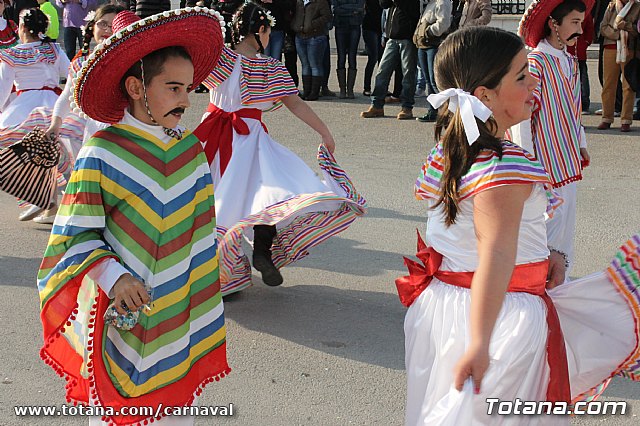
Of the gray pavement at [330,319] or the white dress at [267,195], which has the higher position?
the white dress at [267,195]

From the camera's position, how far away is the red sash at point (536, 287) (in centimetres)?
287

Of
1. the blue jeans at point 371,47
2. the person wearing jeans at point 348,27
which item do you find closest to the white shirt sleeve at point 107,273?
the person wearing jeans at point 348,27

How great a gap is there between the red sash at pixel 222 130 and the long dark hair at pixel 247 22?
1.53 feet

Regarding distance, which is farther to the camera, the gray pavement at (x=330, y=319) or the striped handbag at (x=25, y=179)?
the striped handbag at (x=25, y=179)

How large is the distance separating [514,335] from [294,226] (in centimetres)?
310

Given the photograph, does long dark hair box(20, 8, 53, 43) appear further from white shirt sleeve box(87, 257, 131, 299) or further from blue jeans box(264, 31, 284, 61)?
white shirt sleeve box(87, 257, 131, 299)

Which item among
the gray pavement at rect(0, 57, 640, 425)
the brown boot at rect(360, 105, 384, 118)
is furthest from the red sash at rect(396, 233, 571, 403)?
the brown boot at rect(360, 105, 384, 118)

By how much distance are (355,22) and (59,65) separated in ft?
20.4

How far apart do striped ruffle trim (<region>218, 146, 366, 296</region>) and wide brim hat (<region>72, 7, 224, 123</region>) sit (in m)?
2.12

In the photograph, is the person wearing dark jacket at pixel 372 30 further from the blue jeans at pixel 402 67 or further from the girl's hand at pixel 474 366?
the girl's hand at pixel 474 366

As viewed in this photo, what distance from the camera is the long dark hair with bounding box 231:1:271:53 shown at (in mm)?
5934

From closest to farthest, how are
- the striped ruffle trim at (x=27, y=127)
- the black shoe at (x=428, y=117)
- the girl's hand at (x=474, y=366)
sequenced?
the girl's hand at (x=474, y=366) < the striped ruffle trim at (x=27, y=127) < the black shoe at (x=428, y=117)

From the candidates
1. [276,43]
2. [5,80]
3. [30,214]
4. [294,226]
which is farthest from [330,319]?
[276,43]

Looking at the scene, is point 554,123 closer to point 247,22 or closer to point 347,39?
point 247,22
